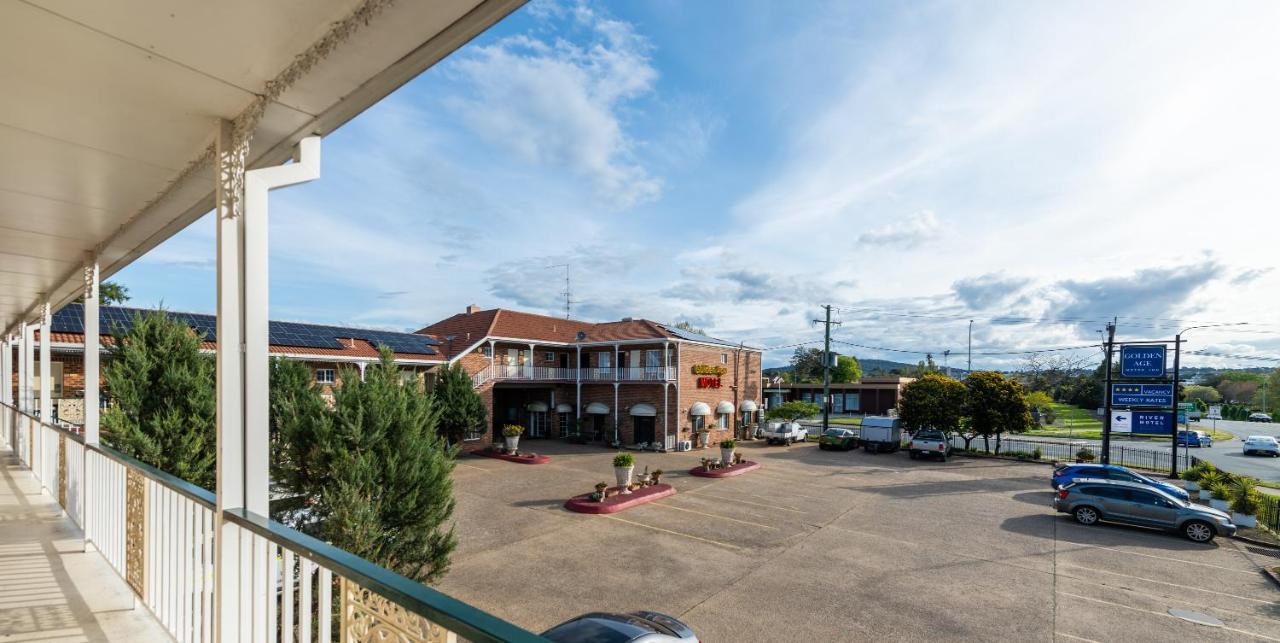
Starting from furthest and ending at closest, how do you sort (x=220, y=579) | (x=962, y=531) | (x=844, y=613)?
(x=962, y=531) → (x=844, y=613) → (x=220, y=579)

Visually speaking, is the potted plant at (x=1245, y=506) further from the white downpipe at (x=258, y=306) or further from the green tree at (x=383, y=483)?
the white downpipe at (x=258, y=306)

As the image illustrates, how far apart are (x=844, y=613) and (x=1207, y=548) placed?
10.6 m

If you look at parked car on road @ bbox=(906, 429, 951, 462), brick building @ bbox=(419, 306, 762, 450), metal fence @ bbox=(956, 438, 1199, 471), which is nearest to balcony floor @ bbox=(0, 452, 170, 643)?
brick building @ bbox=(419, 306, 762, 450)

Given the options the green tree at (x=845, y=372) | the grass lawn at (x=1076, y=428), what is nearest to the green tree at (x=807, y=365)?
the green tree at (x=845, y=372)

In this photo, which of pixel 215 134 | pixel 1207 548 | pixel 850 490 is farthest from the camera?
pixel 850 490

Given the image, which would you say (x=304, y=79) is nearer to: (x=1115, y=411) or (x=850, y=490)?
(x=850, y=490)

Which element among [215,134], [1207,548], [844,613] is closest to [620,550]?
[844,613]

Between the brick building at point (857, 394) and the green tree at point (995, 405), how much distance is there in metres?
18.0

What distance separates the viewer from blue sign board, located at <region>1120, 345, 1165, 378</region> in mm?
20250

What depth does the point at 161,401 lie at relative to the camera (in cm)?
1010

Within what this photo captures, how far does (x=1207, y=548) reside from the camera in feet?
40.6

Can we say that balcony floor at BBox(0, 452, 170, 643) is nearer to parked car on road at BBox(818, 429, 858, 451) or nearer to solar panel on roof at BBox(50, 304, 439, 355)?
solar panel on roof at BBox(50, 304, 439, 355)

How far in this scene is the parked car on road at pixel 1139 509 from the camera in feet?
41.6

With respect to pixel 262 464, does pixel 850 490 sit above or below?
below
